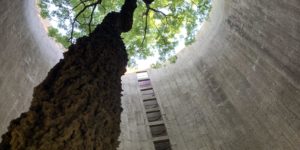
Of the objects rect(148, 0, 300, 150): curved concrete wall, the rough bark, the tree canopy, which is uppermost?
the tree canopy

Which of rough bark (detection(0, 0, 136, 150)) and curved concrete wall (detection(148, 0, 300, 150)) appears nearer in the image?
rough bark (detection(0, 0, 136, 150))

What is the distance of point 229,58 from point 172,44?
79.4 inches

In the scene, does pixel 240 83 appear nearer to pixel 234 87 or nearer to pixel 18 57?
pixel 234 87

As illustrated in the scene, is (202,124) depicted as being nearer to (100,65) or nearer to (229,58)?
(229,58)

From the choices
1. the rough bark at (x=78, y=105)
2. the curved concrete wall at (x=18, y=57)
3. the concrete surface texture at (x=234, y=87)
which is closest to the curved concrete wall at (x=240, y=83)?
the concrete surface texture at (x=234, y=87)

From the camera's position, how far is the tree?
7.90 feet

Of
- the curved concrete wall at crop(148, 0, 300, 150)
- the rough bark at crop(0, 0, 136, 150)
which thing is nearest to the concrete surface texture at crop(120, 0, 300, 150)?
the curved concrete wall at crop(148, 0, 300, 150)

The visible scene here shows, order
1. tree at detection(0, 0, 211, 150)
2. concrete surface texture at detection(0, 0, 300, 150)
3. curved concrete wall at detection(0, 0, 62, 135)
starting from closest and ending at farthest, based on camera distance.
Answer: tree at detection(0, 0, 211, 150)
concrete surface texture at detection(0, 0, 300, 150)
curved concrete wall at detection(0, 0, 62, 135)

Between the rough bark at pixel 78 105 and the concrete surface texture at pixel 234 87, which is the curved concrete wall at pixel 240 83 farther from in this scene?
the rough bark at pixel 78 105

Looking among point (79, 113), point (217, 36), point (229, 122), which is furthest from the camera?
point (217, 36)

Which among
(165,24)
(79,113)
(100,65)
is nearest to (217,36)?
(165,24)

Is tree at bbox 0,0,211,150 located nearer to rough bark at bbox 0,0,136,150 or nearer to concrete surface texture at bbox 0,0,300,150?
rough bark at bbox 0,0,136,150

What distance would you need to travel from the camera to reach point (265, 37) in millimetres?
6715

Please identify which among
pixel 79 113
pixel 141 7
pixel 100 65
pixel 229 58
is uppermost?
pixel 141 7
